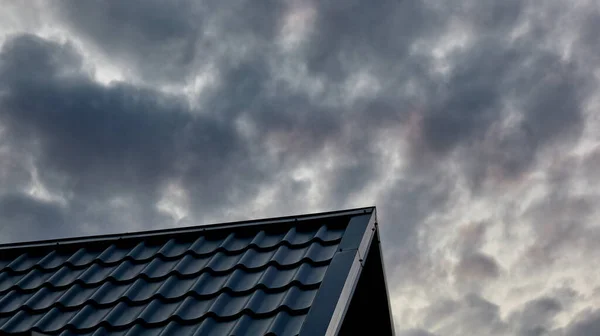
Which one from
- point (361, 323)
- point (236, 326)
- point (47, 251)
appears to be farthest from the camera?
point (361, 323)

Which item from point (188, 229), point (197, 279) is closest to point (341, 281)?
point (197, 279)

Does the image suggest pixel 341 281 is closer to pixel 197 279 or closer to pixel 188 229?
pixel 197 279

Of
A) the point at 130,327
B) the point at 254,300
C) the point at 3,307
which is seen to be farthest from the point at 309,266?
the point at 3,307

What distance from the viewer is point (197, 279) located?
6.55 metres

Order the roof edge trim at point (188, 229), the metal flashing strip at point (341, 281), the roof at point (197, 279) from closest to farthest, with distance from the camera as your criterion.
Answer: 1. the metal flashing strip at point (341, 281)
2. the roof at point (197, 279)
3. the roof edge trim at point (188, 229)

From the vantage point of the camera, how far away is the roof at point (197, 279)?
5.64 meters

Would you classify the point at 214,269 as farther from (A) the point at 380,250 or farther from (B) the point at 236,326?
(A) the point at 380,250

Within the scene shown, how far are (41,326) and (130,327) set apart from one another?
894 mm

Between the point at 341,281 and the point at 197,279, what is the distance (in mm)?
1510

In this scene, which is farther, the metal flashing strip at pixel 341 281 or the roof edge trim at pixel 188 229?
the roof edge trim at pixel 188 229

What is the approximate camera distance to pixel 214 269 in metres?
6.73

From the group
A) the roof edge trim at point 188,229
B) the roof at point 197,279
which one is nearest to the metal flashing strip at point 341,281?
the roof at point 197,279

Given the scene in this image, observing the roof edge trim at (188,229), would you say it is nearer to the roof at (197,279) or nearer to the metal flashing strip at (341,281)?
the roof at (197,279)

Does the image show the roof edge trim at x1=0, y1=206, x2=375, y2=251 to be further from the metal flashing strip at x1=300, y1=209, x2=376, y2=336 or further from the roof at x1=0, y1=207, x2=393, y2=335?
the metal flashing strip at x1=300, y1=209, x2=376, y2=336
